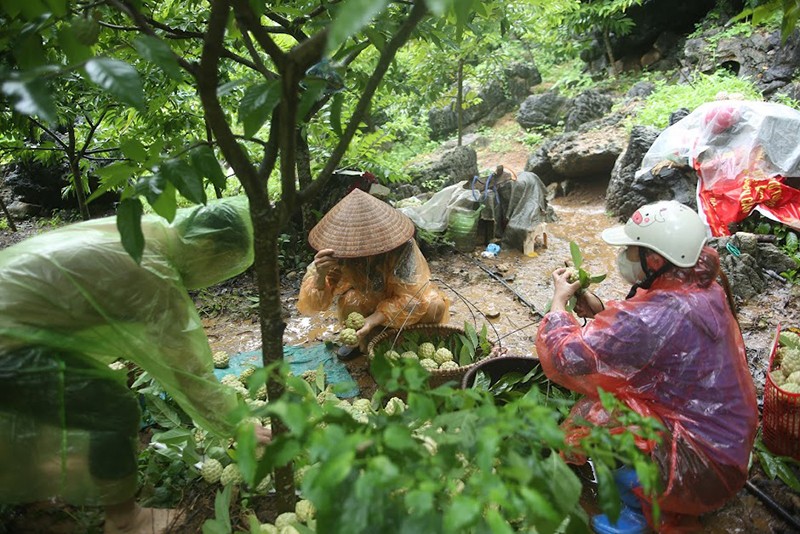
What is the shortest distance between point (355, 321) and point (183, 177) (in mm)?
2542

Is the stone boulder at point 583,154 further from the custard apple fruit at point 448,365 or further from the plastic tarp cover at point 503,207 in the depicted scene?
the custard apple fruit at point 448,365

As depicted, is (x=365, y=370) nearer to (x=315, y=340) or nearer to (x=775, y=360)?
(x=315, y=340)

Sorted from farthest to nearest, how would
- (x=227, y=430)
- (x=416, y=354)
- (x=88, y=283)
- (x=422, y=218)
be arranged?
(x=422, y=218) → (x=416, y=354) → (x=227, y=430) → (x=88, y=283)

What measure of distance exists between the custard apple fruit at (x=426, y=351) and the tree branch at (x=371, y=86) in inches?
84.7

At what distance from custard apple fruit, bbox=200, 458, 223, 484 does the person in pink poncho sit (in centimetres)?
173

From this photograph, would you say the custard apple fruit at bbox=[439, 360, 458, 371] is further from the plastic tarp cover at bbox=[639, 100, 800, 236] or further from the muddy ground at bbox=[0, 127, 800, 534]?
the plastic tarp cover at bbox=[639, 100, 800, 236]

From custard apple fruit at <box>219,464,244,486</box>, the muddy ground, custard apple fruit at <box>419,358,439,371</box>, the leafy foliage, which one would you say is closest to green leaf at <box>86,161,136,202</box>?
custard apple fruit at <box>219,464,244,486</box>

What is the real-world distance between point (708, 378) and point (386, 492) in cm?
180

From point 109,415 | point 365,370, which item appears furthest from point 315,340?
point 109,415

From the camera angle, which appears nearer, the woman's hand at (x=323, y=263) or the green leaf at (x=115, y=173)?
the green leaf at (x=115, y=173)

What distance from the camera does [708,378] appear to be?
2.02 m

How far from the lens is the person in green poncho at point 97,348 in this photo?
5.67ft

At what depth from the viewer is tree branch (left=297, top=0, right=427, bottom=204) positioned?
1.08 m

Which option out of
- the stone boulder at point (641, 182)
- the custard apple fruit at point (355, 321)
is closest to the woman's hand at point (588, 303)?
the custard apple fruit at point (355, 321)
